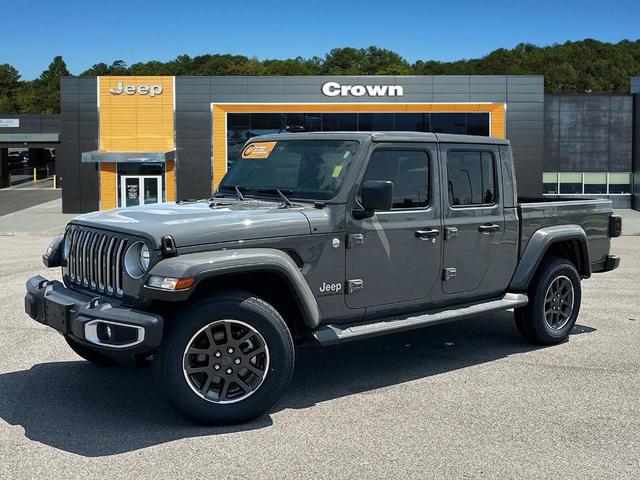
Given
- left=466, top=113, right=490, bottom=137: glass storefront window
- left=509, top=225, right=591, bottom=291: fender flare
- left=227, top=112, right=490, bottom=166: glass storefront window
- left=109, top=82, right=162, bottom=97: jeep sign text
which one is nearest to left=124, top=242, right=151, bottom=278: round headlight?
left=509, top=225, right=591, bottom=291: fender flare

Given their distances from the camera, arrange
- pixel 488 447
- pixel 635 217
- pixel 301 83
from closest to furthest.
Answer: pixel 488 447, pixel 635 217, pixel 301 83

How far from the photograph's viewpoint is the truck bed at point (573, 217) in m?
6.79

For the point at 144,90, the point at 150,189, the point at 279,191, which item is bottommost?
the point at 150,189

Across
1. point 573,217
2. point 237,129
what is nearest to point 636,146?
point 237,129

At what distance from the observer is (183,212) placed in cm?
520

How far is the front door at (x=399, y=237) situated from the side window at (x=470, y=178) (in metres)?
0.23

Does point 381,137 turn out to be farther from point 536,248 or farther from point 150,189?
point 150,189

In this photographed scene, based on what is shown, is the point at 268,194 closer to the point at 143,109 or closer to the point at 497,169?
the point at 497,169

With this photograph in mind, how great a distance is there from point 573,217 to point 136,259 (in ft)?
14.6

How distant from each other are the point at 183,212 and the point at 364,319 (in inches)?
61.9

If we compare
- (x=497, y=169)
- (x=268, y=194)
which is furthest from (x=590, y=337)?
(x=268, y=194)

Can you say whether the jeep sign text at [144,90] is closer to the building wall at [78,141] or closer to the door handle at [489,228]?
the building wall at [78,141]

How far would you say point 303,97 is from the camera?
33875 mm

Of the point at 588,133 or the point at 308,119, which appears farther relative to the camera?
the point at 588,133
